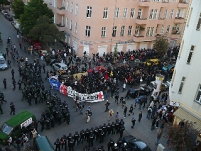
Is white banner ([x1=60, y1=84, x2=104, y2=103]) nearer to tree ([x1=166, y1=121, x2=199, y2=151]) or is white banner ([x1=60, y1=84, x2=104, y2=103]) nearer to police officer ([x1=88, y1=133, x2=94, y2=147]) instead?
police officer ([x1=88, y1=133, x2=94, y2=147])

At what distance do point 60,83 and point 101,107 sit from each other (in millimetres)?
5681

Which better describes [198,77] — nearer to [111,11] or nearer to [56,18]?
[111,11]

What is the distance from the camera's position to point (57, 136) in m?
20.1

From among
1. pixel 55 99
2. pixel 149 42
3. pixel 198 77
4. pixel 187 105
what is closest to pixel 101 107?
pixel 55 99

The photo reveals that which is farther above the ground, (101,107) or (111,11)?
(111,11)

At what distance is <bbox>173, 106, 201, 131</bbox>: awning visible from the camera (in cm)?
1902

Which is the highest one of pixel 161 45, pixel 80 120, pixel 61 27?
pixel 61 27

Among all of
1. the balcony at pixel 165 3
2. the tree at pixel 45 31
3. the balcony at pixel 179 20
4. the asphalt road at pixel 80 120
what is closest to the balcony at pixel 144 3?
the balcony at pixel 165 3

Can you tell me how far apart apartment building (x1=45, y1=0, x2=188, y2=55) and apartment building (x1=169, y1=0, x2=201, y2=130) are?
60.8ft

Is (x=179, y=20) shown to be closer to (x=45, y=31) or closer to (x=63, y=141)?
(x=45, y=31)

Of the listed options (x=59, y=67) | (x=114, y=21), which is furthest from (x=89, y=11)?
(x=59, y=67)

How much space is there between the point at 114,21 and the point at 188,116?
22.5m

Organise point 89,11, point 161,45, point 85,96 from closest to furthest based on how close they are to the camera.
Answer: point 85,96, point 89,11, point 161,45

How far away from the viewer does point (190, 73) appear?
66.1ft
